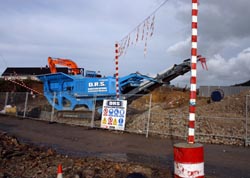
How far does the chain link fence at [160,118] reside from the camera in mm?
14125

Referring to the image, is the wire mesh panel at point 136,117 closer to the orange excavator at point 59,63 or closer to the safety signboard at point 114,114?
the safety signboard at point 114,114

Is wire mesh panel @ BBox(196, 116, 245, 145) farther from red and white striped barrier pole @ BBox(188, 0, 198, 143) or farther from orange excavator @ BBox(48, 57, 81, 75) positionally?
orange excavator @ BBox(48, 57, 81, 75)

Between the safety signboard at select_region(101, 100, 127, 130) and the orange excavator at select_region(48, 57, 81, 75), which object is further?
the orange excavator at select_region(48, 57, 81, 75)

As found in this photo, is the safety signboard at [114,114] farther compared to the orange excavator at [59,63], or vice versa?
the orange excavator at [59,63]

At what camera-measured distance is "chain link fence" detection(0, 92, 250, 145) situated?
14.1 meters

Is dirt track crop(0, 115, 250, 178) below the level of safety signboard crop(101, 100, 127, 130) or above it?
below

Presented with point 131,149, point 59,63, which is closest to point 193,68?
point 131,149

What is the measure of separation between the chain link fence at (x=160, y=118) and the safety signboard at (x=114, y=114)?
21.8 inches

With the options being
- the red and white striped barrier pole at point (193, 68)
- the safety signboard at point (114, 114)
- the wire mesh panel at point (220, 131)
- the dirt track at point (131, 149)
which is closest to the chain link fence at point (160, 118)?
the wire mesh panel at point (220, 131)

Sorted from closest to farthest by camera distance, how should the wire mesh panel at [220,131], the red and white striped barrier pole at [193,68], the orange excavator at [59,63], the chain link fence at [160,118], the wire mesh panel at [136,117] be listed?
1. the red and white striped barrier pole at [193,68]
2. the wire mesh panel at [220,131]
3. the chain link fence at [160,118]
4. the wire mesh panel at [136,117]
5. the orange excavator at [59,63]

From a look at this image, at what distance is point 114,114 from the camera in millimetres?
16625

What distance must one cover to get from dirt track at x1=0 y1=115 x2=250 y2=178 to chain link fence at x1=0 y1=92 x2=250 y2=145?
2.50 ft

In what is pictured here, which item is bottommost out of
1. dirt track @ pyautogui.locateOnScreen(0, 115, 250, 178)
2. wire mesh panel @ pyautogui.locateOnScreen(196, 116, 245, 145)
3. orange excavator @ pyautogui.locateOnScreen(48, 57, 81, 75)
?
dirt track @ pyautogui.locateOnScreen(0, 115, 250, 178)

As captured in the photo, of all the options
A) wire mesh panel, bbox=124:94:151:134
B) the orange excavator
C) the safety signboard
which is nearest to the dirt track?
the safety signboard
